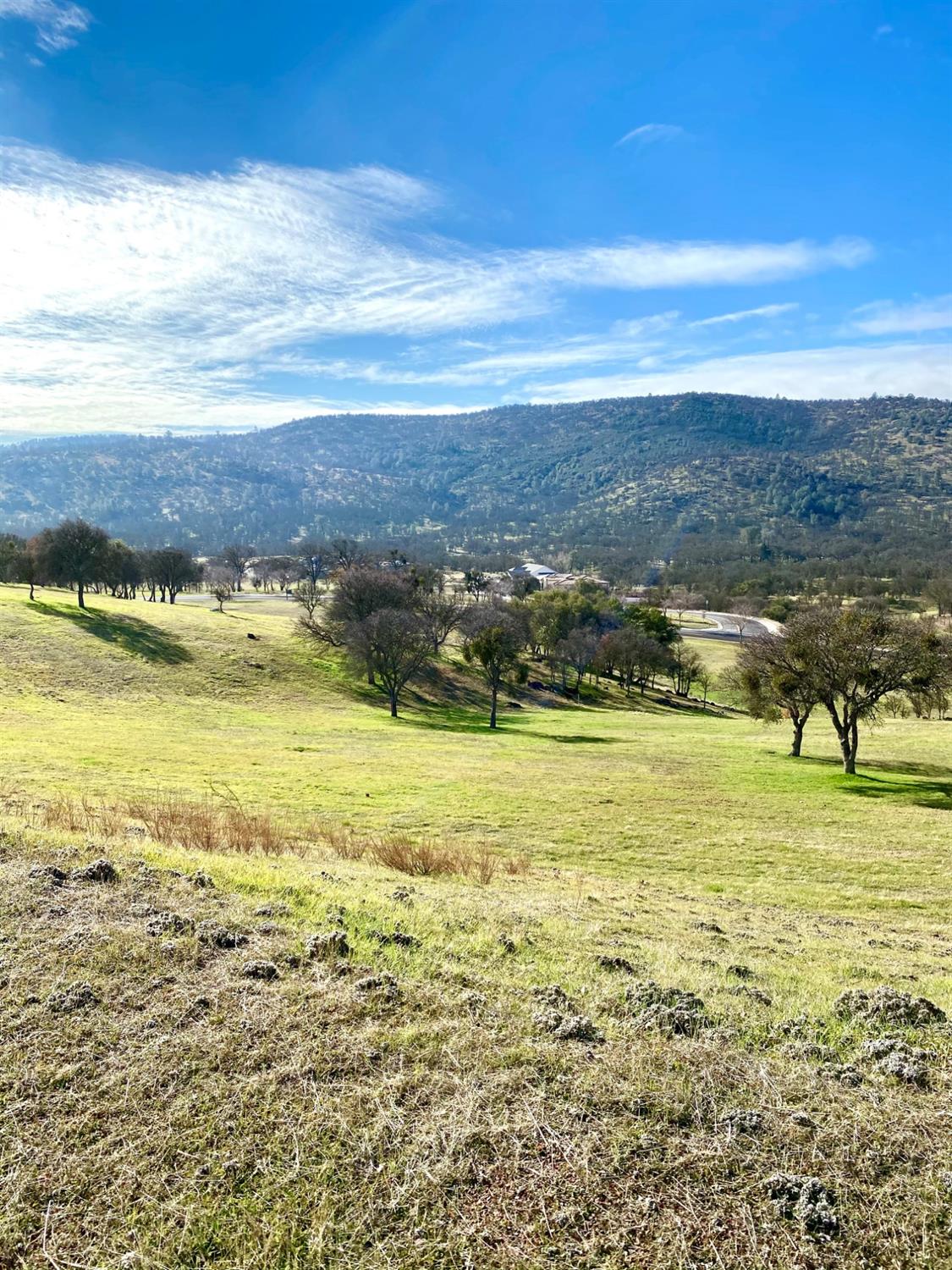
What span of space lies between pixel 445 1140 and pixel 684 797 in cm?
2434

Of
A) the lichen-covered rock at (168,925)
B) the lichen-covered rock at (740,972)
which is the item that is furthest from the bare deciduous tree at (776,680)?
the lichen-covered rock at (168,925)

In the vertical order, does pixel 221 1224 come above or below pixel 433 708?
above

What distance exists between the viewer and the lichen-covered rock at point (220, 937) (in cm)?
646

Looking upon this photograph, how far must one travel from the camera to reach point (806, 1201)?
151 inches

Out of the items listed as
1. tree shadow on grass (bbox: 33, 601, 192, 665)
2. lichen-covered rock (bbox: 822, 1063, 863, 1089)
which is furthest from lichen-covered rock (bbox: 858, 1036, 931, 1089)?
tree shadow on grass (bbox: 33, 601, 192, 665)

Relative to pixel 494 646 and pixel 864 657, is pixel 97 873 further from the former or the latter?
pixel 494 646

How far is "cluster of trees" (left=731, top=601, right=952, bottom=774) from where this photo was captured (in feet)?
103

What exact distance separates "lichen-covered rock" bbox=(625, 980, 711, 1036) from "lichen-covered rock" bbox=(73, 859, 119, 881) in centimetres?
631

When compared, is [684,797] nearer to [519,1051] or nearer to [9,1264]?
[519,1051]

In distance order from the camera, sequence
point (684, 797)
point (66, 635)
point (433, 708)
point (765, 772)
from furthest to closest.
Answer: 1. point (433, 708)
2. point (66, 635)
3. point (765, 772)
4. point (684, 797)

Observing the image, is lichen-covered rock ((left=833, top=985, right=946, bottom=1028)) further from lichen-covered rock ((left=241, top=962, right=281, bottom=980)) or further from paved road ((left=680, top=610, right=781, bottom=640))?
paved road ((left=680, top=610, right=781, bottom=640))

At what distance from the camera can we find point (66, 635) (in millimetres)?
54562

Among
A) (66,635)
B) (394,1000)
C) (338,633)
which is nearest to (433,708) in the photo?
(338,633)

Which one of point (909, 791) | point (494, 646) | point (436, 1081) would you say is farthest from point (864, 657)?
point (436, 1081)
